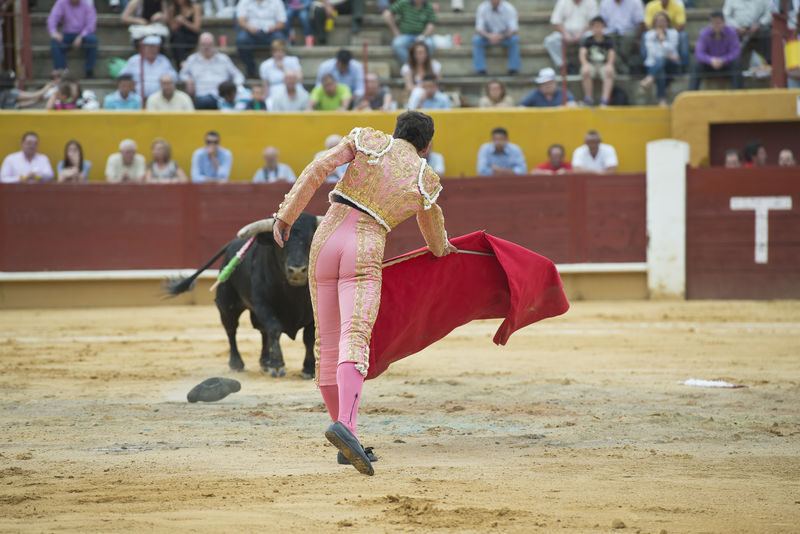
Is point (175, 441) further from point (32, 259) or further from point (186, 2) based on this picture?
point (186, 2)

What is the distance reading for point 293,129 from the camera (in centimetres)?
1119

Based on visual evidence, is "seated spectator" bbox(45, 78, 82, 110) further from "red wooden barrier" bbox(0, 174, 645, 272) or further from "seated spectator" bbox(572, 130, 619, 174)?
"seated spectator" bbox(572, 130, 619, 174)

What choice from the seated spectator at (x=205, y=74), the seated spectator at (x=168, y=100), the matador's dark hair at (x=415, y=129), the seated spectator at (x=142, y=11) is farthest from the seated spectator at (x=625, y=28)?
the matador's dark hair at (x=415, y=129)

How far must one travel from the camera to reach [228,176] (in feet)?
36.0

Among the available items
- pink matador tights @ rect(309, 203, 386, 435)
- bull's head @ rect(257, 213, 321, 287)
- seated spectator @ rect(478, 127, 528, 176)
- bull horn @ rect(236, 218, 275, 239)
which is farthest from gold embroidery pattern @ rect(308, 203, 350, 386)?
seated spectator @ rect(478, 127, 528, 176)

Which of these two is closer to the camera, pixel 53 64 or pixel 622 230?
pixel 622 230

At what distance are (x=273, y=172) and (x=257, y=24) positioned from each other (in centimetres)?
211

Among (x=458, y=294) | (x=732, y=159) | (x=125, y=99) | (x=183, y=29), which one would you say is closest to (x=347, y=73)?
(x=183, y=29)

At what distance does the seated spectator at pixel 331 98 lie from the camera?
442 inches

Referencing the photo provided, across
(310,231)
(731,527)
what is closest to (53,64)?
(310,231)

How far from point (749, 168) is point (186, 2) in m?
6.35

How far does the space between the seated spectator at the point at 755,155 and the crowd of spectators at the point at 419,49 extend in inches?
37.2

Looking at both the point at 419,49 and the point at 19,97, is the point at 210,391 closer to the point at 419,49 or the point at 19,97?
the point at 419,49

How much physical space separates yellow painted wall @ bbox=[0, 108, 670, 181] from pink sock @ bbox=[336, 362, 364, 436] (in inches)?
303
